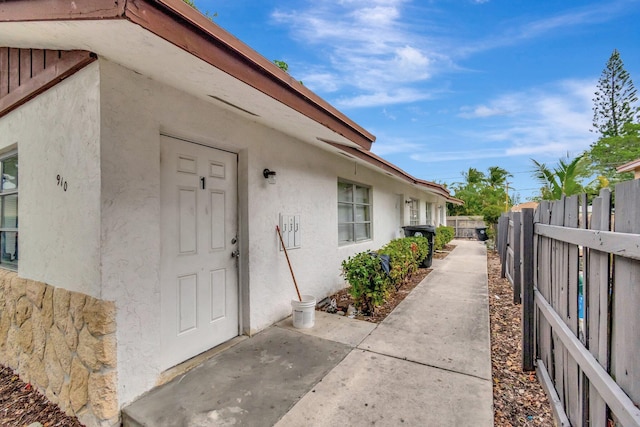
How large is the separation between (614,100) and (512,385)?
30.7 meters

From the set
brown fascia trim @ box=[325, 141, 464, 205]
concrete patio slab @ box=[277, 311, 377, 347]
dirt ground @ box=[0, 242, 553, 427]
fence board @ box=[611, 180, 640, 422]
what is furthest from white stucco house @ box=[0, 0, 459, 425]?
fence board @ box=[611, 180, 640, 422]

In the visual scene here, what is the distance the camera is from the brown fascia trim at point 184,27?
1.49 metres

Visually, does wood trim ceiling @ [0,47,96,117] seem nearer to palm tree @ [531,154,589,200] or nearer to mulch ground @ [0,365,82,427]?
mulch ground @ [0,365,82,427]

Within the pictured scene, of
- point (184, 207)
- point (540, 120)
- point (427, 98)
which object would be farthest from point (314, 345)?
point (540, 120)

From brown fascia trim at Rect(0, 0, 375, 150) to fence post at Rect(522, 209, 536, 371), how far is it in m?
2.84

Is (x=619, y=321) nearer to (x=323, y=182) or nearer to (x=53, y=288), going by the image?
(x=53, y=288)

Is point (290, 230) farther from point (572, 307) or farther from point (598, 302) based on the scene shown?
point (598, 302)

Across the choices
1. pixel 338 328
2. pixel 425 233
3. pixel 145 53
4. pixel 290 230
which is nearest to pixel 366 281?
pixel 338 328

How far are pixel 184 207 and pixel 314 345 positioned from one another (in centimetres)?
216

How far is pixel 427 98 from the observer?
1571 cm

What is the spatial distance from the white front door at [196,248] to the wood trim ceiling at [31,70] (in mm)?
865

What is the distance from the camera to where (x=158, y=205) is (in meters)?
2.66

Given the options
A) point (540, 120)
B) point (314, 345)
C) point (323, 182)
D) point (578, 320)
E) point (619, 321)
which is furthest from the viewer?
point (540, 120)

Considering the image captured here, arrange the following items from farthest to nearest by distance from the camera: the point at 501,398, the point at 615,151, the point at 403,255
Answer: the point at 615,151, the point at 403,255, the point at 501,398
